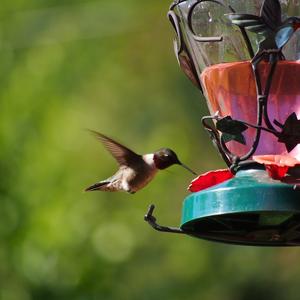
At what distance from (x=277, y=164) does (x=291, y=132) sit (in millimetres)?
242

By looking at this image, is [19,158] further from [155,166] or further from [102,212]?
[155,166]

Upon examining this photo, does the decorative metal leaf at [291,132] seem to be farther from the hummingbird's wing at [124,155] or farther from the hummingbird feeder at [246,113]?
the hummingbird's wing at [124,155]

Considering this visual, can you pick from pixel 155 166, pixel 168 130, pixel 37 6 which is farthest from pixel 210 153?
pixel 155 166

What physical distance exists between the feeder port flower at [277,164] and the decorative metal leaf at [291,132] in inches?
5.2

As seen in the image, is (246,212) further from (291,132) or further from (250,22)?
(250,22)

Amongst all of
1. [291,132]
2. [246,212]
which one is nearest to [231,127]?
[291,132]

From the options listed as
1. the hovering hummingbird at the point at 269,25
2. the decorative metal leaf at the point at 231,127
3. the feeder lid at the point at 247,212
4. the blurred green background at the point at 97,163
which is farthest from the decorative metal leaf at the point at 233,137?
the blurred green background at the point at 97,163

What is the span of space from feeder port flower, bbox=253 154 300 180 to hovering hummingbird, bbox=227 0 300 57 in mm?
415

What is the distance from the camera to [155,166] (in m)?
6.12

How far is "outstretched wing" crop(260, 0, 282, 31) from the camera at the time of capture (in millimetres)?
4363

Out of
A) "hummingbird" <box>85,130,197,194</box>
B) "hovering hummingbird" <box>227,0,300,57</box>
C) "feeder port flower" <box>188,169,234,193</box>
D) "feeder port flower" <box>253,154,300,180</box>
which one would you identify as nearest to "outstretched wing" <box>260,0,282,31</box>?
"hovering hummingbird" <box>227,0,300,57</box>

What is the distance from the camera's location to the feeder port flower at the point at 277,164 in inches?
166

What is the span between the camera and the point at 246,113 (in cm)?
471

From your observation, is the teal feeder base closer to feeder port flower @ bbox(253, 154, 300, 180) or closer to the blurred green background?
feeder port flower @ bbox(253, 154, 300, 180)
